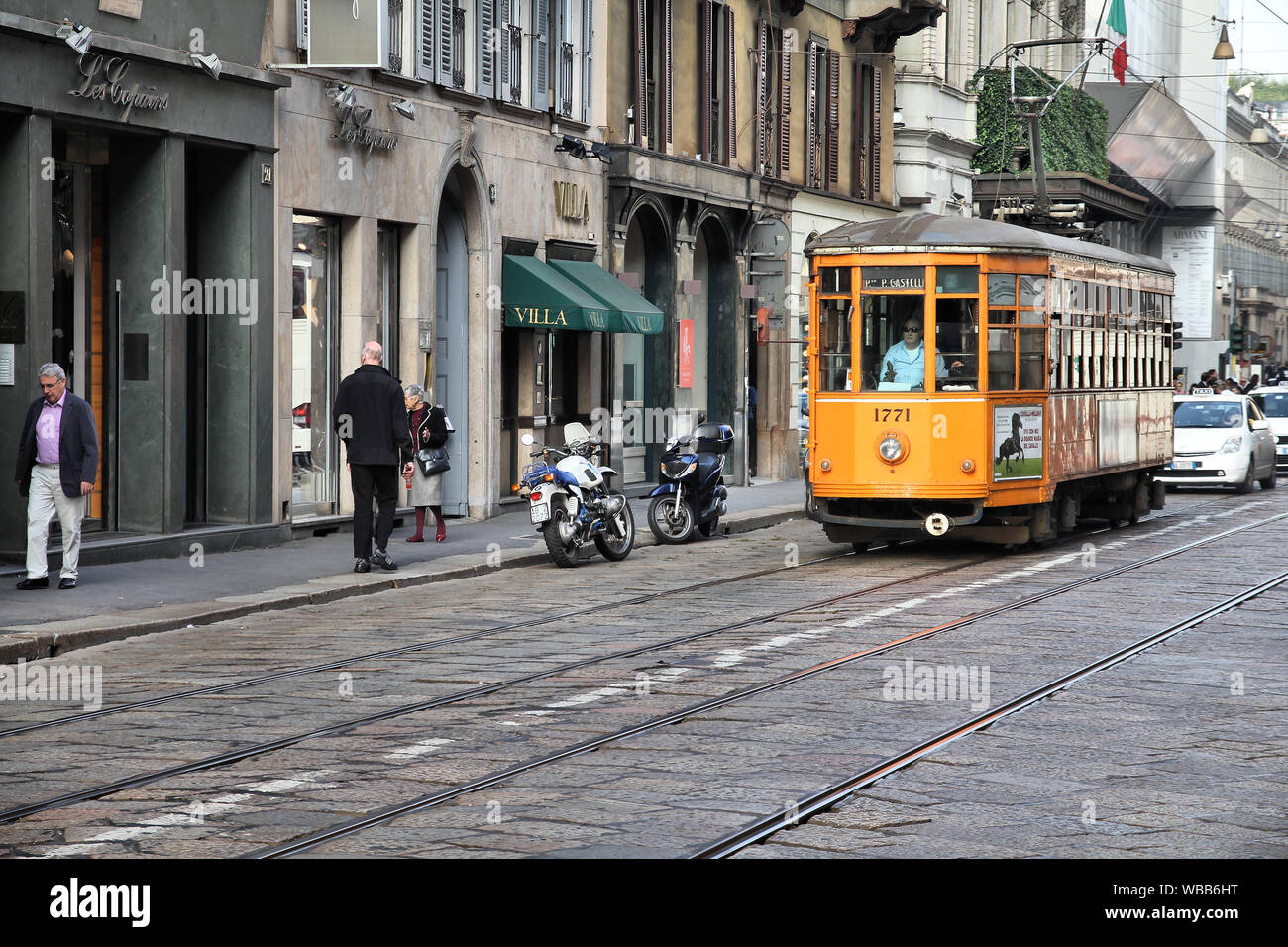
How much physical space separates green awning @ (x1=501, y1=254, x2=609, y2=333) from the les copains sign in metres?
7.05

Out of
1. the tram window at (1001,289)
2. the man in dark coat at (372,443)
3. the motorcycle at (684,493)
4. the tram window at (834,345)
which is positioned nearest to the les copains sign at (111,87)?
the man in dark coat at (372,443)

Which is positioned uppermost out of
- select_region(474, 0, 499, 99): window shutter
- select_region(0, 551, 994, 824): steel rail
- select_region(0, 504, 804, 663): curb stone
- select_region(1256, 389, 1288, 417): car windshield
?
select_region(474, 0, 499, 99): window shutter

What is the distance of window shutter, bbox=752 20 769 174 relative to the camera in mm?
31375

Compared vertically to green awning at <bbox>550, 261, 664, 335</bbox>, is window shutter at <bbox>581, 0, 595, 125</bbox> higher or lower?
higher

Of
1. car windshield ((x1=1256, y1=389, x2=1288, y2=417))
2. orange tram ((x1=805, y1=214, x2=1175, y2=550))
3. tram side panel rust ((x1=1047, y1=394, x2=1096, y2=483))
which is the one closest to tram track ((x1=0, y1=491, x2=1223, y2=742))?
orange tram ((x1=805, y1=214, x2=1175, y2=550))

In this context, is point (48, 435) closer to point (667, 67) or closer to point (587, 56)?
point (587, 56)

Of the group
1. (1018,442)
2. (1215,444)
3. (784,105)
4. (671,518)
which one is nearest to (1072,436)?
(1018,442)

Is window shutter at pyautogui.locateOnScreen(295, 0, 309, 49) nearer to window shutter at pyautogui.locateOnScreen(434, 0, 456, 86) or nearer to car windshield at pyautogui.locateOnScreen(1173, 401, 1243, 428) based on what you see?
window shutter at pyautogui.locateOnScreen(434, 0, 456, 86)

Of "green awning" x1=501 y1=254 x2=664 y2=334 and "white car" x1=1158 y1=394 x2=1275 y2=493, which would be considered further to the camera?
"white car" x1=1158 y1=394 x2=1275 y2=493

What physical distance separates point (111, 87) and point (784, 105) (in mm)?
17609

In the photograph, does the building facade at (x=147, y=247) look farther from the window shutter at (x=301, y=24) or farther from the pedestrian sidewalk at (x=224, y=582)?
the pedestrian sidewalk at (x=224, y=582)

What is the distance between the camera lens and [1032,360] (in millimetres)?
18672

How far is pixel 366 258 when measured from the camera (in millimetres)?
20562
